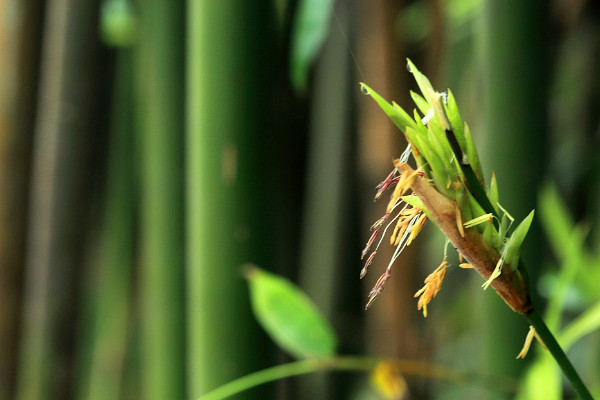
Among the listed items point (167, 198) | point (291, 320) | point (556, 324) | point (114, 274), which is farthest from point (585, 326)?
point (114, 274)

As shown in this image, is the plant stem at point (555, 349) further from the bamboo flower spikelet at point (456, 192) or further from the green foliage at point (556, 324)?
the green foliage at point (556, 324)

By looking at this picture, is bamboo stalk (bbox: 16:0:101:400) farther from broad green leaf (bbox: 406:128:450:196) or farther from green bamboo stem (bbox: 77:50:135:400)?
broad green leaf (bbox: 406:128:450:196)

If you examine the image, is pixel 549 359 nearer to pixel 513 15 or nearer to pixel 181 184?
pixel 513 15

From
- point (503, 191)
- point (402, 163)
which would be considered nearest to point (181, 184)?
point (503, 191)

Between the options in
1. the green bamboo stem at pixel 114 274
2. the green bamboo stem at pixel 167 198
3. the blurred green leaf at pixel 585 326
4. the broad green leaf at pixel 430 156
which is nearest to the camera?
the broad green leaf at pixel 430 156

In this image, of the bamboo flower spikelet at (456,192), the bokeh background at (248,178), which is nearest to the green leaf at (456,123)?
the bamboo flower spikelet at (456,192)

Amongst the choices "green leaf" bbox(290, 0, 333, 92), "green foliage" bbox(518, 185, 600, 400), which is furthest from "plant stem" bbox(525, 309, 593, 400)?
"green leaf" bbox(290, 0, 333, 92)
